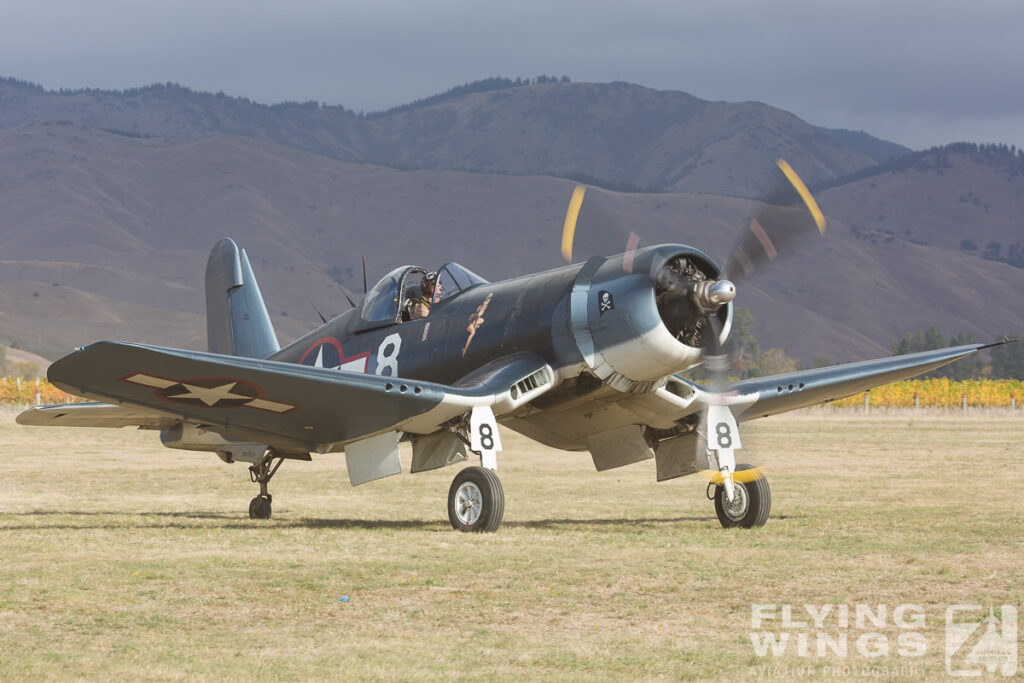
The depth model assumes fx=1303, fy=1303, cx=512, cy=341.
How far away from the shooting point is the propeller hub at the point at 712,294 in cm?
1173

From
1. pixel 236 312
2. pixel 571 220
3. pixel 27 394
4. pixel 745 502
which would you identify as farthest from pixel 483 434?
pixel 27 394

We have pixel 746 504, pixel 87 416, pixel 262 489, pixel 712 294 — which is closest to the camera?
pixel 712 294

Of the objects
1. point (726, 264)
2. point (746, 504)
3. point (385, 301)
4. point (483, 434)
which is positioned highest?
point (385, 301)

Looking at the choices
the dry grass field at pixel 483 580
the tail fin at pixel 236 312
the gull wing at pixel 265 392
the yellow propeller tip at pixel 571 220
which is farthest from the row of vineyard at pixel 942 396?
the gull wing at pixel 265 392

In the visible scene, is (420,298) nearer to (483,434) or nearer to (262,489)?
(483,434)

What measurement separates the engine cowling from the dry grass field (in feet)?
5.43

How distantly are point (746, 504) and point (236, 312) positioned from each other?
790 centimetres

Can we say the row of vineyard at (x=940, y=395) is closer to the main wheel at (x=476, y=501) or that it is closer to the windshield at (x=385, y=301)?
the windshield at (x=385, y=301)

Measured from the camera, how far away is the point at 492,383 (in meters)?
12.6

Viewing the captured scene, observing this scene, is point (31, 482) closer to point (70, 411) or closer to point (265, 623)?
point (70, 411)

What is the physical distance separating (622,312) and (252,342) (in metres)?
7.04

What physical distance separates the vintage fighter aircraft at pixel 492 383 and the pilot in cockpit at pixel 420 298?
0.03 meters

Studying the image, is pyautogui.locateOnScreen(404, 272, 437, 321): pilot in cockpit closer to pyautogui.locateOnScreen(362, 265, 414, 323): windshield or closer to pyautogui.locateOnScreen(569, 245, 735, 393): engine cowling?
pyautogui.locateOnScreen(362, 265, 414, 323): windshield

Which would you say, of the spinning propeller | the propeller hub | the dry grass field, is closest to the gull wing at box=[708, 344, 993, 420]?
the dry grass field
